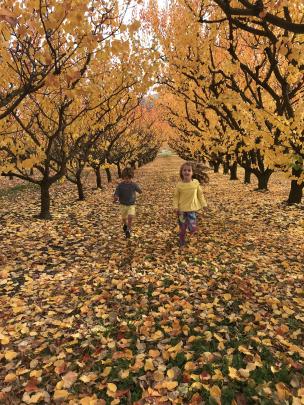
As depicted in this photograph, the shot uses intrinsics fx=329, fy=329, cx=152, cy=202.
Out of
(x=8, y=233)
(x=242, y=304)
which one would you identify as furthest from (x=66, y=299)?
(x=8, y=233)

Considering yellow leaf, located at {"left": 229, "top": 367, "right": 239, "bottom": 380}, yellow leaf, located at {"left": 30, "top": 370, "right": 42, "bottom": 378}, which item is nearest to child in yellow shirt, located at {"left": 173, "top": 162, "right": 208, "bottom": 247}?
yellow leaf, located at {"left": 229, "top": 367, "right": 239, "bottom": 380}

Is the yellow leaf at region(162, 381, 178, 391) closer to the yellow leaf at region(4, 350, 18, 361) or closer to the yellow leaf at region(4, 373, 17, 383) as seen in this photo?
the yellow leaf at region(4, 373, 17, 383)

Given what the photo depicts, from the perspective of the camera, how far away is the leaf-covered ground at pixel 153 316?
3.42m

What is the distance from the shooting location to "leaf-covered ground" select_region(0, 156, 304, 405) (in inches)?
135

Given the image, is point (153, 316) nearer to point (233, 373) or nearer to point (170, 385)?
point (170, 385)

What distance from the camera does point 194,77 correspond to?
11.4m

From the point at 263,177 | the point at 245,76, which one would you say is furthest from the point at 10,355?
the point at 263,177

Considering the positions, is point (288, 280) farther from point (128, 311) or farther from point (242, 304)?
point (128, 311)

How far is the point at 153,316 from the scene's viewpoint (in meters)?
4.75

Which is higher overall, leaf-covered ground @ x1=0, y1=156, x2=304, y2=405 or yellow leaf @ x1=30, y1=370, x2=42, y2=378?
leaf-covered ground @ x1=0, y1=156, x2=304, y2=405

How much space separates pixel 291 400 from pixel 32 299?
3930 millimetres

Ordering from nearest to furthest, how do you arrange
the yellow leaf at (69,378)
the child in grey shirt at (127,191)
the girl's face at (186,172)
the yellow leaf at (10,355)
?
the yellow leaf at (69,378) → the yellow leaf at (10,355) → the girl's face at (186,172) → the child in grey shirt at (127,191)

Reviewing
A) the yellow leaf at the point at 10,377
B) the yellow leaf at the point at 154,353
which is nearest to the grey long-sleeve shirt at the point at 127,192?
the yellow leaf at the point at 154,353

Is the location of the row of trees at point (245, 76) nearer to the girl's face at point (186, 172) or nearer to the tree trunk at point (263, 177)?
the tree trunk at point (263, 177)
